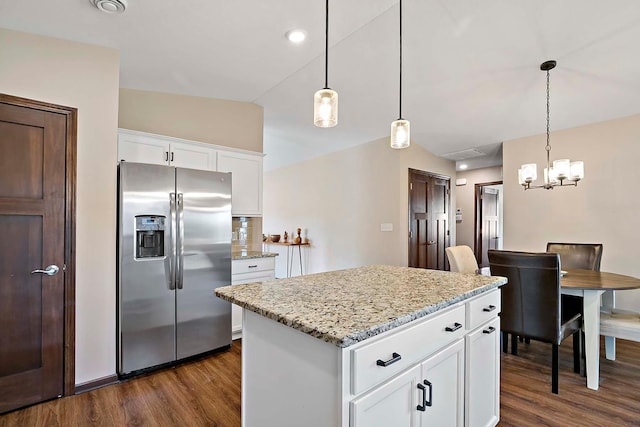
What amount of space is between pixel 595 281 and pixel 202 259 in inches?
128

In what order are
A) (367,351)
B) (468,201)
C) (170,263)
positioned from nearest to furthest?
(367,351) < (170,263) < (468,201)

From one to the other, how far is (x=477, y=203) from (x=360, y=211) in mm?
2618

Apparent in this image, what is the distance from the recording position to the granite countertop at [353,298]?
1.03 metres

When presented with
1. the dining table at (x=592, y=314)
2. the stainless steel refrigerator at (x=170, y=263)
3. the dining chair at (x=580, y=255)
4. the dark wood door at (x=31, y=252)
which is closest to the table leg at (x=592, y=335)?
the dining table at (x=592, y=314)

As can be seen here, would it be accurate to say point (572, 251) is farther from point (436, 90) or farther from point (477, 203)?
point (477, 203)

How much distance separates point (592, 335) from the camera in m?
2.36

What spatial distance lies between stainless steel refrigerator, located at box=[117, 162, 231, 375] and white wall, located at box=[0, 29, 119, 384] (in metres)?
0.09

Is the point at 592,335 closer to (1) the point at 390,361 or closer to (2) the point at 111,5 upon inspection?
(1) the point at 390,361

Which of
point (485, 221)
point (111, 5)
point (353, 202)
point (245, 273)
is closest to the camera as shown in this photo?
point (111, 5)

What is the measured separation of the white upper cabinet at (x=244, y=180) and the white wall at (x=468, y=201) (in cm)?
444

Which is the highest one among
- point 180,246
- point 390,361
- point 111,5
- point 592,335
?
point 111,5

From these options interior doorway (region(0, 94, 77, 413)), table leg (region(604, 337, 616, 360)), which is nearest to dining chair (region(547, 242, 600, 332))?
table leg (region(604, 337, 616, 360))

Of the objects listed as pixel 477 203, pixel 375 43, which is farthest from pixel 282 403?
pixel 477 203

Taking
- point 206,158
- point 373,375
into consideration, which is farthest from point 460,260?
point 206,158
